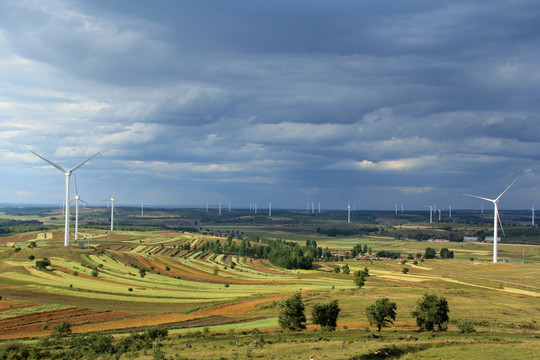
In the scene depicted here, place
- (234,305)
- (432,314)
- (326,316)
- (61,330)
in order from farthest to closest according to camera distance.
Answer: (234,305)
(326,316)
(61,330)
(432,314)

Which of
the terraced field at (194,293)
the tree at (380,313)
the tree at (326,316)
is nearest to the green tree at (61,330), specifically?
the terraced field at (194,293)

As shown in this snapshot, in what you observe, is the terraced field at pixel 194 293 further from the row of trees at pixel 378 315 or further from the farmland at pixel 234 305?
the row of trees at pixel 378 315

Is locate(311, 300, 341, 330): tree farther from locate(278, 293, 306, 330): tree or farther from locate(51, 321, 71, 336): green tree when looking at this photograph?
locate(51, 321, 71, 336): green tree

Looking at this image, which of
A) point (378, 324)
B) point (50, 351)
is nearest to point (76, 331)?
point (50, 351)

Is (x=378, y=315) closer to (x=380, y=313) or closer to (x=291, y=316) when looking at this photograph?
(x=380, y=313)

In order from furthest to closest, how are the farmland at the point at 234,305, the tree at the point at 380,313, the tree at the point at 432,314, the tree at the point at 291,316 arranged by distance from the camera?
the tree at the point at 291,316
the tree at the point at 432,314
the tree at the point at 380,313
the farmland at the point at 234,305

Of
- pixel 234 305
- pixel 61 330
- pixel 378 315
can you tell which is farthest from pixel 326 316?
pixel 61 330

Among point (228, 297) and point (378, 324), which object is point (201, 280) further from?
point (378, 324)

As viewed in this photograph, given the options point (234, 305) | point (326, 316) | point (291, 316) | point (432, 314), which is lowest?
point (234, 305)
